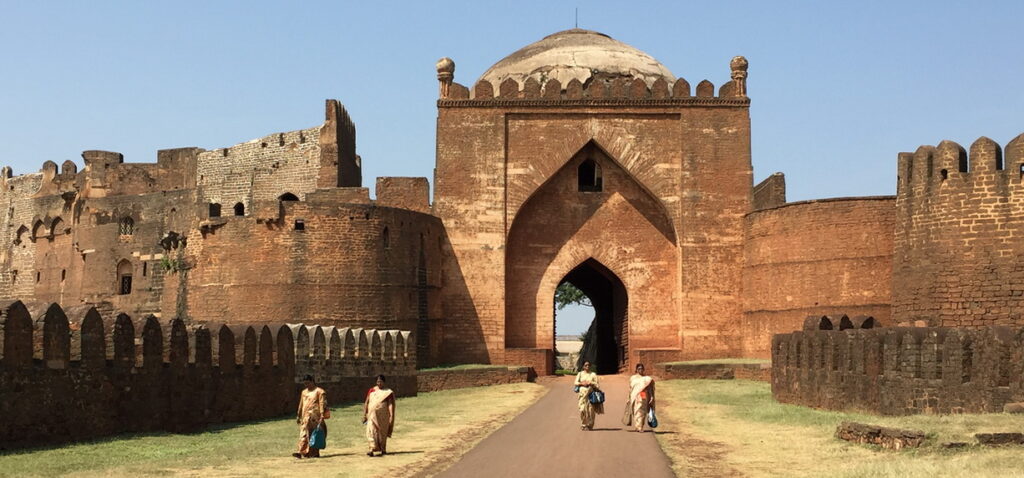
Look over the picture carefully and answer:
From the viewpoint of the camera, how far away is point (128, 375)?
15812 millimetres

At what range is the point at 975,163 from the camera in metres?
24.6

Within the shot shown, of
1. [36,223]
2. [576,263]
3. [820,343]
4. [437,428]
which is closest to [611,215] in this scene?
[576,263]

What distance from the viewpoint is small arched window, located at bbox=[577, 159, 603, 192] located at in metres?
33.8

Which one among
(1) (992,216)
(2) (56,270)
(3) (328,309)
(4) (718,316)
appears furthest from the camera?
(2) (56,270)

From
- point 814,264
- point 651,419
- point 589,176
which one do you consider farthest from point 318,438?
point 589,176

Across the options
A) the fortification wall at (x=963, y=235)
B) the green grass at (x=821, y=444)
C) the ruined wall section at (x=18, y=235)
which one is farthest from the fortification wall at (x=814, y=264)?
the ruined wall section at (x=18, y=235)

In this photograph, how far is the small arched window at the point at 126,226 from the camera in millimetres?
35156

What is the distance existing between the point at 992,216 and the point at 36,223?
96.5 feet

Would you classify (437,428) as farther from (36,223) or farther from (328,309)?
(36,223)

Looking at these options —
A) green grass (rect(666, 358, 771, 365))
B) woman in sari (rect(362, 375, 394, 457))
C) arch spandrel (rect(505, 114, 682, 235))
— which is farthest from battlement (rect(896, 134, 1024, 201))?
woman in sari (rect(362, 375, 394, 457))

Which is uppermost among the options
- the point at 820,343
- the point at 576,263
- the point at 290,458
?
the point at 576,263

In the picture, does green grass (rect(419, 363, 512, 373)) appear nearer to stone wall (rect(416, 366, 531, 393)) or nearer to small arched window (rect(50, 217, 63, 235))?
stone wall (rect(416, 366, 531, 393))

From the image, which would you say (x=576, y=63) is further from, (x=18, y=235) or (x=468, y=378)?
(x=18, y=235)

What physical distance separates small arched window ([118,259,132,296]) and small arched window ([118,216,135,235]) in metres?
0.82
